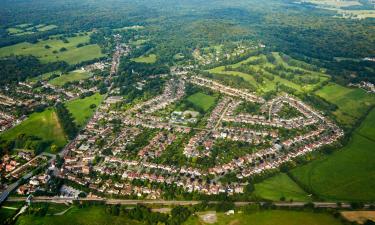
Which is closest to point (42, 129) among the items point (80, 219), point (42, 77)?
point (80, 219)

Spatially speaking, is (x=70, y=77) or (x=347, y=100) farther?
(x=70, y=77)

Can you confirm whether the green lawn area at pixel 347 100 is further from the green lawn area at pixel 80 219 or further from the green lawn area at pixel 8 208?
the green lawn area at pixel 8 208

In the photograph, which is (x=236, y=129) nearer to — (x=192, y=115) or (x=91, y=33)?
(x=192, y=115)

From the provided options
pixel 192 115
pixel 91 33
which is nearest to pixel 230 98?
pixel 192 115

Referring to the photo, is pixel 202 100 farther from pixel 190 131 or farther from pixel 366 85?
pixel 366 85

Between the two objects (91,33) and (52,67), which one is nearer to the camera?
(52,67)

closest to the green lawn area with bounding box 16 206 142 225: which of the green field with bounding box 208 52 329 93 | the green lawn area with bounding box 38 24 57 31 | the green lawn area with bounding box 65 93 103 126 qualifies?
the green lawn area with bounding box 65 93 103 126
